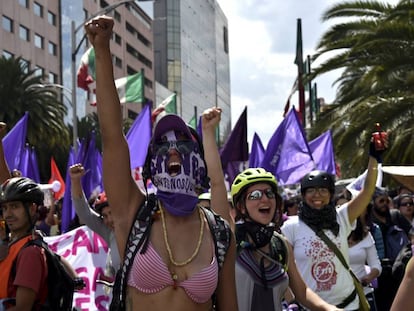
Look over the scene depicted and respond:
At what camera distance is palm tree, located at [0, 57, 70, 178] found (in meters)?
32.0

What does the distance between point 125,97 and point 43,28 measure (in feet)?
107

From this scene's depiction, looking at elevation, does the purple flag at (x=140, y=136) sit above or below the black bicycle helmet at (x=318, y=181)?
above

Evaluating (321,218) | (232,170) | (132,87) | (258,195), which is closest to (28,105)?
(132,87)

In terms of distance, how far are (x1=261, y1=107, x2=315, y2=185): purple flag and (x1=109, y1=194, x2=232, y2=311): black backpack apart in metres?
9.11

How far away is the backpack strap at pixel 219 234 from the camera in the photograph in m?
3.03

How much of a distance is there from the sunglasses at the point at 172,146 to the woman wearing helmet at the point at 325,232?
87.5 inches

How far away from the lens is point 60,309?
3826mm

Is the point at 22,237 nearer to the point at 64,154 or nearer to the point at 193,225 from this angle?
the point at 193,225

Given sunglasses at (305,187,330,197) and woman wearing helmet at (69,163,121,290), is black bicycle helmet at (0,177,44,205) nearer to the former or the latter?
woman wearing helmet at (69,163,121,290)

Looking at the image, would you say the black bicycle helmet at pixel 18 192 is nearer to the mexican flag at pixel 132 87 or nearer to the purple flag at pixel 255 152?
the purple flag at pixel 255 152

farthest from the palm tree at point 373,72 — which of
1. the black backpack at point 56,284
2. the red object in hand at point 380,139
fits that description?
the black backpack at point 56,284

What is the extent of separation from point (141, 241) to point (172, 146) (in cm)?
43

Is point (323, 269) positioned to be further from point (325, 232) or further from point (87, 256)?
point (87, 256)

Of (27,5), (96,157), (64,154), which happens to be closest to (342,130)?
(96,157)
